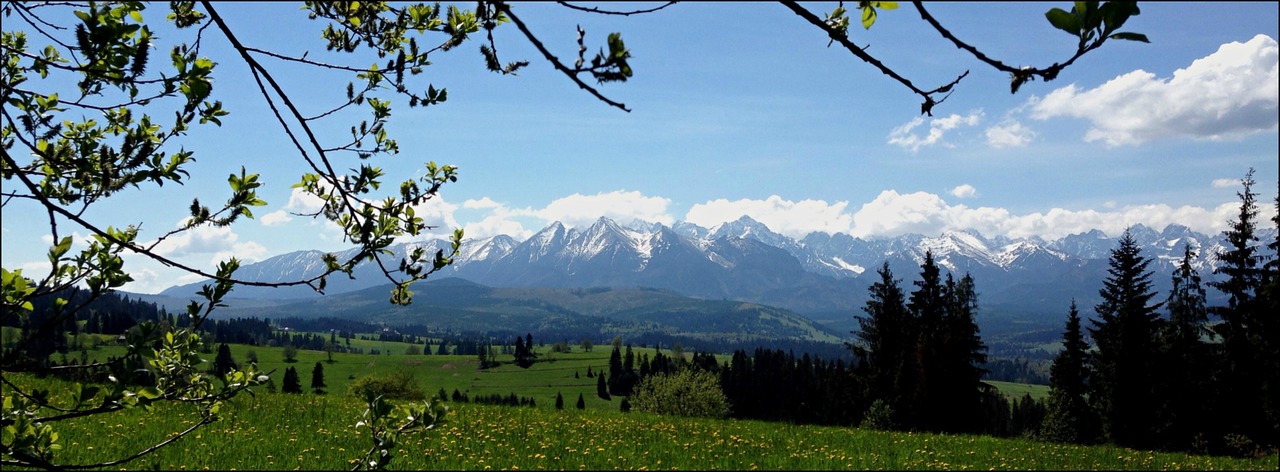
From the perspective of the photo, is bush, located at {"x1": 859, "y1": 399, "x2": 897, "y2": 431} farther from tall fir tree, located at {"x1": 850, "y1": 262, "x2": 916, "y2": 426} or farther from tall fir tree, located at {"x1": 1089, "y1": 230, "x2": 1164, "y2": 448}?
tall fir tree, located at {"x1": 1089, "y1": 230, "x2": 1164, "y2": 448}

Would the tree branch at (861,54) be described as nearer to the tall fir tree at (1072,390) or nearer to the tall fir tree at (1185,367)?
the tall fir tree at (1185,367)

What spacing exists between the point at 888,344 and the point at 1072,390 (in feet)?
52.5

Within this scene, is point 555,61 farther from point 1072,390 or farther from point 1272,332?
point 1072,390

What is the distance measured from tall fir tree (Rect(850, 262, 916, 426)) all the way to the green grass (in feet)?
116

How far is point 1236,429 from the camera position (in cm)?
4125

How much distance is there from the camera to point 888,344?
54.7 meters

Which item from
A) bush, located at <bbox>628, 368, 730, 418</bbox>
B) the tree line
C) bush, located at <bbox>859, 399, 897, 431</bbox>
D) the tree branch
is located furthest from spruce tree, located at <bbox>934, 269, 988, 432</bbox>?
the tree branch

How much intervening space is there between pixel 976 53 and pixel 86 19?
348 cm

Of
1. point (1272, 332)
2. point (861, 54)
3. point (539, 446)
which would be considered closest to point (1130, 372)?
point (1272, 332)

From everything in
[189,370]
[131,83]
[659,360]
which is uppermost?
[131,83]

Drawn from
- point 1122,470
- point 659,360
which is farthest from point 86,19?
point 659,360

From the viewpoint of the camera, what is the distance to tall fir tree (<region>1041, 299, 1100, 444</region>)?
5428 centimetres

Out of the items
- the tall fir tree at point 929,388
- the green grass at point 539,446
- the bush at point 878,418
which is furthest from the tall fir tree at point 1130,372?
the green grass at point 539,446

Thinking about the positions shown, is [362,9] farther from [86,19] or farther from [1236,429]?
[1236,429]
